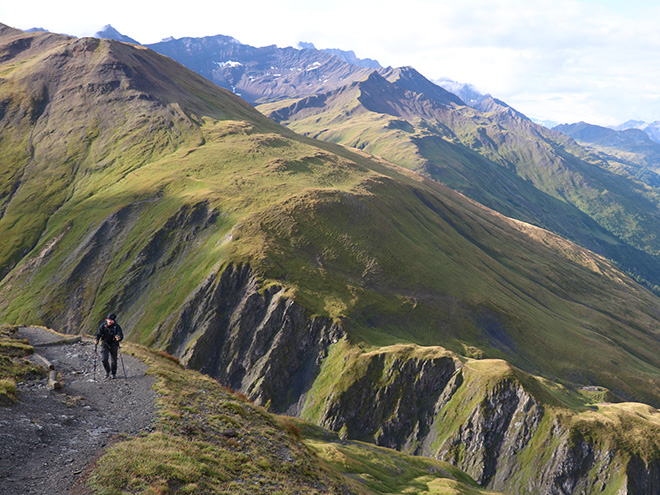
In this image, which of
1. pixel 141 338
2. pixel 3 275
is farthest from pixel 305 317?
pixel 3 275

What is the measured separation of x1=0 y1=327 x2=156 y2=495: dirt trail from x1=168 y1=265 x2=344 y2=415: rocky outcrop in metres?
72.4

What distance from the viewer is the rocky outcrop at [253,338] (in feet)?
333

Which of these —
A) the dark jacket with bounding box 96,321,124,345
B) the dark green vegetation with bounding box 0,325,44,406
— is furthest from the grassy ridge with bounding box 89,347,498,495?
the dark green vegetation with bounding box 0,325,44,406

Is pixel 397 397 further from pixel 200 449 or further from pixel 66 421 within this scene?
pixel 66 421

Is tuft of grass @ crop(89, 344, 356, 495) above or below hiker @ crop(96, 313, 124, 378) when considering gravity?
below

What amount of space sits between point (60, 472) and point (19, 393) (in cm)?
828

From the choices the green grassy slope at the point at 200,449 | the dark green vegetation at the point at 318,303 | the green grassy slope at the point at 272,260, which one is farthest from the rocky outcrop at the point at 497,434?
the green grassy slope at the point at 200,449

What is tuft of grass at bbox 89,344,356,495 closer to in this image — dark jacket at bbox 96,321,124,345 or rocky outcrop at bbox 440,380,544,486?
dark jacket at bbox 96,321,124,345

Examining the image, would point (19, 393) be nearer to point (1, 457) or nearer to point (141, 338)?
point (1, 457)

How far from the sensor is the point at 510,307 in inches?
5851

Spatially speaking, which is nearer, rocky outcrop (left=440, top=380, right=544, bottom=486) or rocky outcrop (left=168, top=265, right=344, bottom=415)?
rocky outcrop (left=440, top=380, right=544, bottom=486)

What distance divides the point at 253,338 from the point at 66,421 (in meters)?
85.5

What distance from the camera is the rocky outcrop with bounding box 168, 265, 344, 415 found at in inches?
3999

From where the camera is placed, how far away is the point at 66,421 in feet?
74.6
